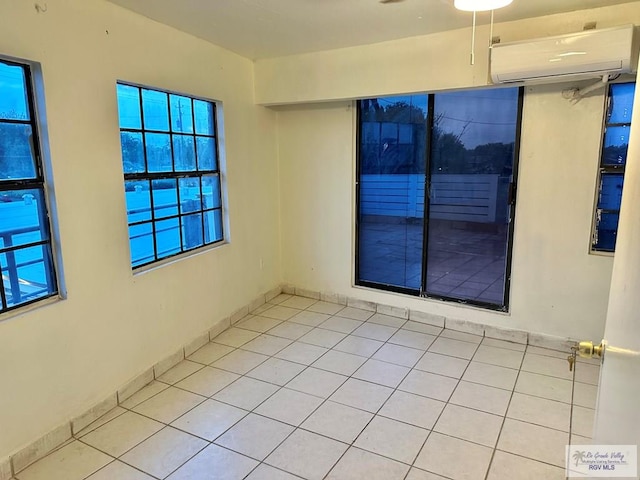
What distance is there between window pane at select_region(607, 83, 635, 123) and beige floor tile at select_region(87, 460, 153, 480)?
11.7 ft

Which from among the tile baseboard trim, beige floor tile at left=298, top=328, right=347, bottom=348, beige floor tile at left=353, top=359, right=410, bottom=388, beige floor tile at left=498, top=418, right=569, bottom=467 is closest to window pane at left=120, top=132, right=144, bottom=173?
the tile baseboard trim

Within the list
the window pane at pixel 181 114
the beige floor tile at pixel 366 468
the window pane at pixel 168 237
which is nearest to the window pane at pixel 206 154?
the window pane at pixel 181 114

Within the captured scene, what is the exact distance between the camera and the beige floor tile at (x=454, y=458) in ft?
6.63

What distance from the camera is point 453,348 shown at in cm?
333

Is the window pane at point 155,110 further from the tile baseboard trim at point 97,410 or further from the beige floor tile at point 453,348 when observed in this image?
the beige floor tile at point 453,348

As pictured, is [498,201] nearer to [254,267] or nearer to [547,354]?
[547,354]

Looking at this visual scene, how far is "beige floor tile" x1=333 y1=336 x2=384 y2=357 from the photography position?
10.8 ft

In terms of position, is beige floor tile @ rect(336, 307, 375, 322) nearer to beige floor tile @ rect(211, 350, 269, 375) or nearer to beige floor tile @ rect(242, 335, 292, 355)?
beige floor tile @ rect(242, 335, 292, 355)

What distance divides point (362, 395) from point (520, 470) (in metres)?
0.98

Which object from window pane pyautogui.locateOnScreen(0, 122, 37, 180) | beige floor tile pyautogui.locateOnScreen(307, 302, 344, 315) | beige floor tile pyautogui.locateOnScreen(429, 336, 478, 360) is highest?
window pane pyautogui.locateOnScreen(0, 122, 37, 180)

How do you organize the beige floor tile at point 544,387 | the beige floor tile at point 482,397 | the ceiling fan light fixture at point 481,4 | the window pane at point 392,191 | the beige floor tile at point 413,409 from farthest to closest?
the window pane at point 392,191, the beige floor tile at point 544,387, the beige floor tile at point 482,397, the beige floor tile at point 413,409, the ceiling fan light fixture at point 481,4

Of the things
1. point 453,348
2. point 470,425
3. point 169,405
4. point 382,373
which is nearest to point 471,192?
point 453,348

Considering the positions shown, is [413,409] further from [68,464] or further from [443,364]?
[68,464]

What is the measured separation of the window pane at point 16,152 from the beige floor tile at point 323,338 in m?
2.27
